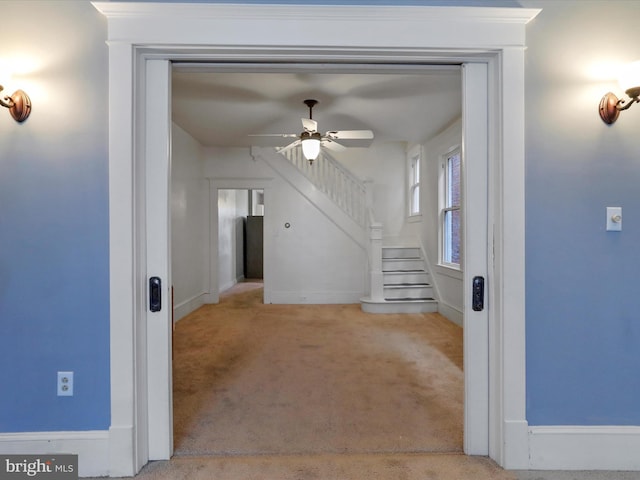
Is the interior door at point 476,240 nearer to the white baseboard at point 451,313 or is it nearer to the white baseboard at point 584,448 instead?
the white baseboard at point 584,448

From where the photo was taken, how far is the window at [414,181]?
6730mm

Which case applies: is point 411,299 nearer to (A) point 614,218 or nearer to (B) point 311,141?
(B) point 311,141

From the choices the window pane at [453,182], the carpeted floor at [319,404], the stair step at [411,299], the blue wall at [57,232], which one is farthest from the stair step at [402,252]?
the blue wall at [57,232]

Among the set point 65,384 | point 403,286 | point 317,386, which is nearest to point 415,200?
point 403,286

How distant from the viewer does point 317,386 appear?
2.75 metres

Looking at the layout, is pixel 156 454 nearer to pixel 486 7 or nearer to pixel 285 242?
pixel 486 7

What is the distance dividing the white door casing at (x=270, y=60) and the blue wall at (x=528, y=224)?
7 centimetres

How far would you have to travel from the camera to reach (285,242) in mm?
6051

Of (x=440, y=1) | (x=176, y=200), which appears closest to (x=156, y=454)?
(x=440, y=1)

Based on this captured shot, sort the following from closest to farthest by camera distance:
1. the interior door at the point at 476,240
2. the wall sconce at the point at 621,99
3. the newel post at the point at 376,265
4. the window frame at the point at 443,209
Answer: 1. the wall sconce at the point at 621,99
2. the interior door at the point at 476,240
3. the window frame at the point at 443,209
4. the newel post at the point at 376,265

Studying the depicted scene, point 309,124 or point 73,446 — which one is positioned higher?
point 309,124

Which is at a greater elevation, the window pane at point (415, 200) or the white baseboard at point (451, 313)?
the window pane at point (415, 200)

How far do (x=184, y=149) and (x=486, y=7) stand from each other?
4.37 meters

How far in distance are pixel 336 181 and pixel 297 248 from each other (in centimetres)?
133
